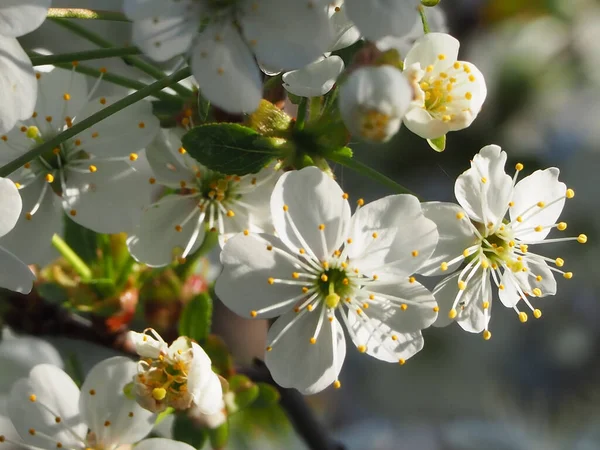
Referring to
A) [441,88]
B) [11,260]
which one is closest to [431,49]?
[441,88]

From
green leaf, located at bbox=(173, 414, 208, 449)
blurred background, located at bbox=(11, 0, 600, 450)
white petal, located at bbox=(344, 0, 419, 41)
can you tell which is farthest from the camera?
blurred background, located at bbox=(11, 0, 600, 450)

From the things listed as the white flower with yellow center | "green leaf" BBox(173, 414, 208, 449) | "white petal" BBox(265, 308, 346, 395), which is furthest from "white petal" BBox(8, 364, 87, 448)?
"white petal" BBox(265, 308, 346, 395)

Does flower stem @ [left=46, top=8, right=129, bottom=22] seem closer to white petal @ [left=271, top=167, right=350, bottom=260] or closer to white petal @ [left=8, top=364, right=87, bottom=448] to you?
white petal @ [left=271, top=167, right=350, bottom=260]

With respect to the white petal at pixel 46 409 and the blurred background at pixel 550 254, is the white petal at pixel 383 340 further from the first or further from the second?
the blurred background at pixel 550 254

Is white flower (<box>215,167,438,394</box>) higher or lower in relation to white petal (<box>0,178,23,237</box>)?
lower

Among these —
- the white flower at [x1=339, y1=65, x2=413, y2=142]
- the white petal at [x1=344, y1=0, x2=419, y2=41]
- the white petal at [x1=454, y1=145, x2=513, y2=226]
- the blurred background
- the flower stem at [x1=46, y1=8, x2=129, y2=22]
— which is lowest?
the blurred background

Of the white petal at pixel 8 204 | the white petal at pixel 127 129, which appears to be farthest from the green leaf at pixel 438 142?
the white petal at pixel 8 204
